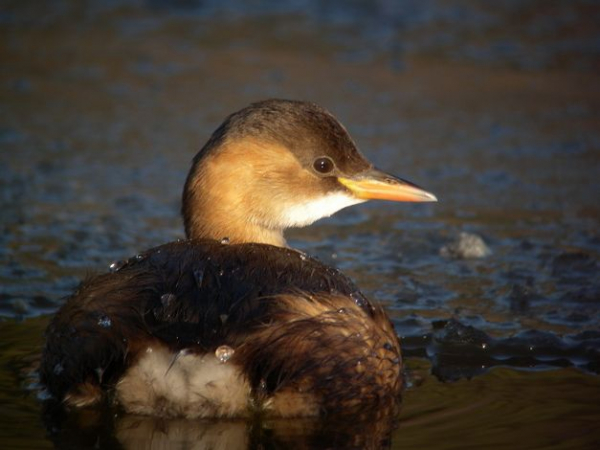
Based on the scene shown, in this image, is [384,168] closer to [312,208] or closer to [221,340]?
[312,208]

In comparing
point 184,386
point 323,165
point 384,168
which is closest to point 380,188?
point 323,165

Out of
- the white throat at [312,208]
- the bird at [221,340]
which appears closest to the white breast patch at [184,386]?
the bird at [221,340]

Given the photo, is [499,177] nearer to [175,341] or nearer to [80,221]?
[80,221]

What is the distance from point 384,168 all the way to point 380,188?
243 centimetres

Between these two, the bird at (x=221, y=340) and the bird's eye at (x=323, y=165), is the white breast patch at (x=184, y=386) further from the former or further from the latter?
the bird's eye at (x=323, y=165)

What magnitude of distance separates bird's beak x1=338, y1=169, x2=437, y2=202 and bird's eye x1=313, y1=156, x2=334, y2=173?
0.26 ft

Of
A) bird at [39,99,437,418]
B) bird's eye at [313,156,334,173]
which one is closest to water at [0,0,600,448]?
bird at [39,99,437,418]

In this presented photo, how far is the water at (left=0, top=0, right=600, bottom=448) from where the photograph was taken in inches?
171

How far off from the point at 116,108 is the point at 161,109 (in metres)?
0.34

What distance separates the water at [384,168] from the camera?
4.36 m

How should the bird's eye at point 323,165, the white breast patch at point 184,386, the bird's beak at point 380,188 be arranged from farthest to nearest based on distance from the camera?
1. the bird's beak at point 380,188
2. the bird's eye at point 323,165
3. the white breast patch at point 184,386

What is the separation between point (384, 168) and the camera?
761 centimetres

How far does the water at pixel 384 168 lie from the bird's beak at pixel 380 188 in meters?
0.59

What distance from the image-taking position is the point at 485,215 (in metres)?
6.99
